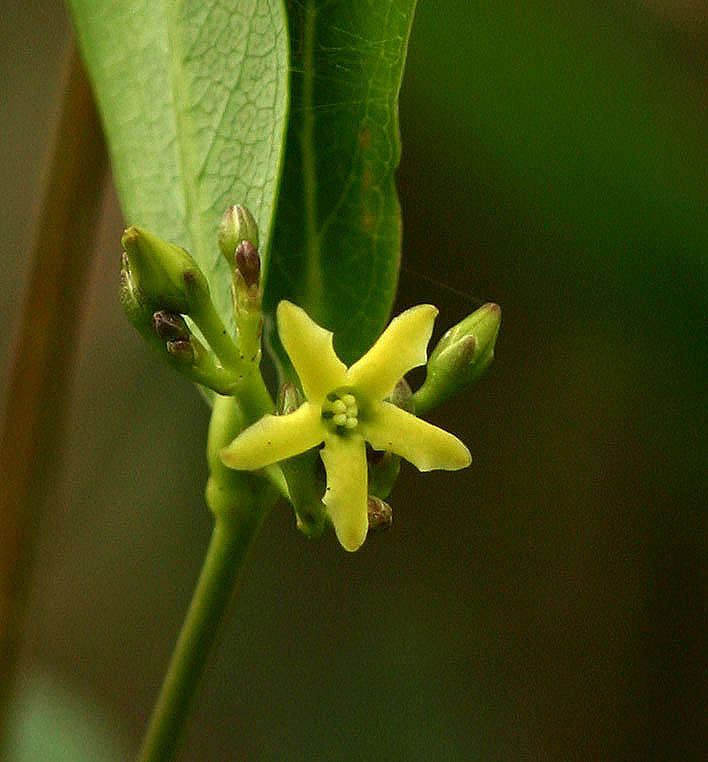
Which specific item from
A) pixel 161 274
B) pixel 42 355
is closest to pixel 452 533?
pixel 42 355

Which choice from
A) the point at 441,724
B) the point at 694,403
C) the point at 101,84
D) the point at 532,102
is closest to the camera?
the point at 101,84

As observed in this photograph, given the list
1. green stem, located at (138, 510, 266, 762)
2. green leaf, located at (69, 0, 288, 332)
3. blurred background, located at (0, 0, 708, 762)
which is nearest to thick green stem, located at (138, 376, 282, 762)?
green stem, located at (138, 510, 266, 762)

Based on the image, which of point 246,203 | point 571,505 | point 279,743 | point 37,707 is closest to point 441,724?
point 279,743

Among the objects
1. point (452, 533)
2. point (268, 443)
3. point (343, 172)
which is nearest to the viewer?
point (268, 443)

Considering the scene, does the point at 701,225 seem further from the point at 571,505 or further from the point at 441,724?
the point at 441,724

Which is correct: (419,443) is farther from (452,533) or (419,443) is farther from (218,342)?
(452,533)

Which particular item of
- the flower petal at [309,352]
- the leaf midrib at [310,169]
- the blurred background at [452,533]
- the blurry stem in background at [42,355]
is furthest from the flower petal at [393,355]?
the blurred background at [452,533]
